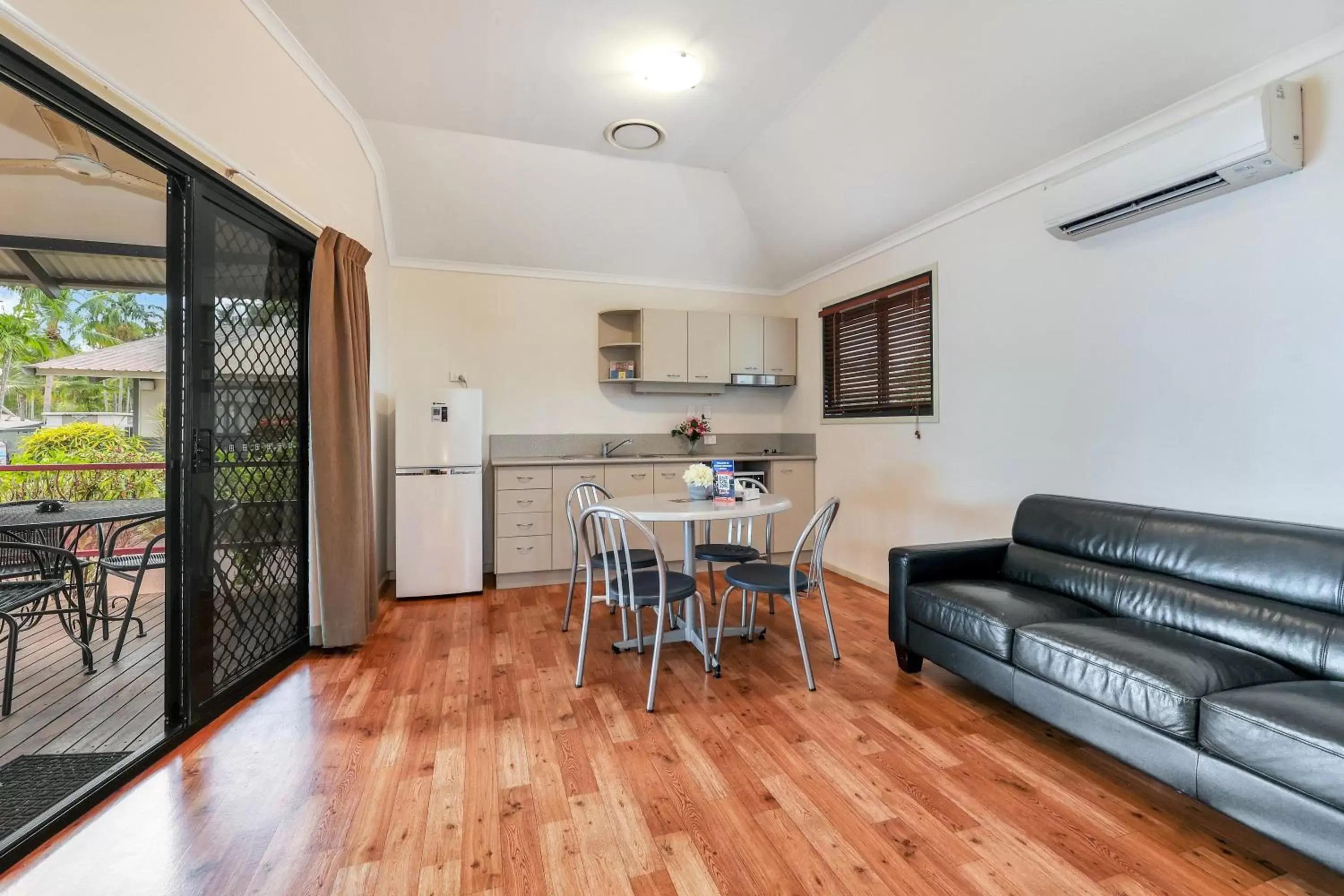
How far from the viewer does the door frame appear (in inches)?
64.2

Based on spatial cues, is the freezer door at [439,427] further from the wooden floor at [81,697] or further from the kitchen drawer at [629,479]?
the wooden floor at [81,697]

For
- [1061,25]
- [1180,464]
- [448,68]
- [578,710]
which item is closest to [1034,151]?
[1061,25]

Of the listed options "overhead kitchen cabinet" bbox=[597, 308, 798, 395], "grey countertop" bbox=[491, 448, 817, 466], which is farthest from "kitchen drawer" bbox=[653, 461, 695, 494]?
"overhead kitchen cabinet" bbox=[597, 308, 798, 395]

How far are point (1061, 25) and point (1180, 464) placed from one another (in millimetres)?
1901

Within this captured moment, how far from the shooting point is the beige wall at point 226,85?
158cm

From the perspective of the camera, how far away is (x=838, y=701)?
2.46 meters

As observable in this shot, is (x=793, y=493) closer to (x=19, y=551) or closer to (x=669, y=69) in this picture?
(x=669, y=69)

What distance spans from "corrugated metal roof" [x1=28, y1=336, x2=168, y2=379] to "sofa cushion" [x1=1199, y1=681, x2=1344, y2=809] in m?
5.45

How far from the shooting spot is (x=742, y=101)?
11.0 ft

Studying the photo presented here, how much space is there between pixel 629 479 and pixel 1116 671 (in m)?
3.30

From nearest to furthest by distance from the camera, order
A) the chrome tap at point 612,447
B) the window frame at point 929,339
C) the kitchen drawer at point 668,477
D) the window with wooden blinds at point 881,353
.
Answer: the window frame at point 929,339
the window with wooden blinds at point 881,353
the kitchen drawer at point 668,477
the chrome tap at point 612,447

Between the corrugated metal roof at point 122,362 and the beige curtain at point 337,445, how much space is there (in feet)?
Result: 5.53

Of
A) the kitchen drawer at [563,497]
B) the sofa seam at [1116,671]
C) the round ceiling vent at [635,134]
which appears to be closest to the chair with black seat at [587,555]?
the kitchen drawer at [563,497]

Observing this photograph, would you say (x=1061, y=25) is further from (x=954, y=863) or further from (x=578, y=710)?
(x=578, y=710)
